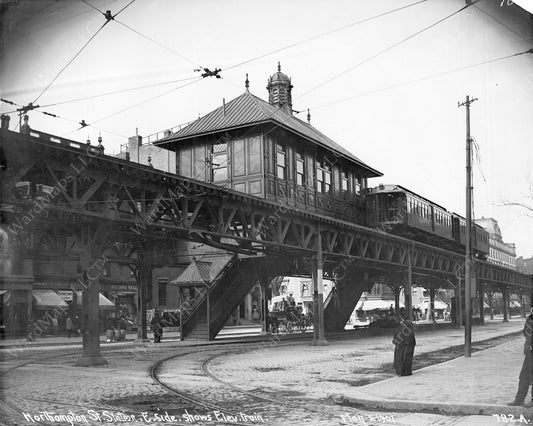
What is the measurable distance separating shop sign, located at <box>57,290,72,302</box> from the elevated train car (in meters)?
22.8

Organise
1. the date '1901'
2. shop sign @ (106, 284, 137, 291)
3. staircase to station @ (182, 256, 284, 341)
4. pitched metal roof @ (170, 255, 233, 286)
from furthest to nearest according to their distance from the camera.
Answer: shop sign @ (106, 284, 137, 291), staircase to station @ (182, 256, 284, 341), pitched metal roof @ (170, 255, 233, 286), the date '1901'

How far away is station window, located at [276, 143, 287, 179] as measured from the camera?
29625 millimetres

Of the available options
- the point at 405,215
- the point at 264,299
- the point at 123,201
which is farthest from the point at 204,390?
the point at 405,215

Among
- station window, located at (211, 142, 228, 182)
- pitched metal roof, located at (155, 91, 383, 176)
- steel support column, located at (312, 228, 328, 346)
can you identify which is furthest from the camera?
station window, located at (211, 142, 228, 182)

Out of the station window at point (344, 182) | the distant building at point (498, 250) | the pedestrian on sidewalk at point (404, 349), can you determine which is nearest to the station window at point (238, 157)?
the station window at point (344, 182)

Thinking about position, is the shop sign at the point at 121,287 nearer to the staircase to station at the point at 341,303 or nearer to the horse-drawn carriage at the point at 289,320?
the horse-drawn carriage at the point at 289,320

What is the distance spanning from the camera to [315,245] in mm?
27797

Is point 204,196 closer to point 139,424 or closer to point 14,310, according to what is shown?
point 139,424

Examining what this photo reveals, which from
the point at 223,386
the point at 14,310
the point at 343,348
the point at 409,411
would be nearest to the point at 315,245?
the point at 343,348

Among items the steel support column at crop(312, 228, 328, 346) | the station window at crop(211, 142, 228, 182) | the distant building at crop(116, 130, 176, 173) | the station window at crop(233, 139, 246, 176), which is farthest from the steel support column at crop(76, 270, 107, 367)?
the distant building at crop(116, 130, 176, 173)

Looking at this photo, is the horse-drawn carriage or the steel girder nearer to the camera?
the steel girder

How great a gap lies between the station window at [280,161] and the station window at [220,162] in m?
2.65

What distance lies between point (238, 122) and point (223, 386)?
18.4 metres

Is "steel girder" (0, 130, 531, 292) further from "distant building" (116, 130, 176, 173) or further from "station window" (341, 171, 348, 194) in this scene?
"distant building" (116, 130, 176, 173)
